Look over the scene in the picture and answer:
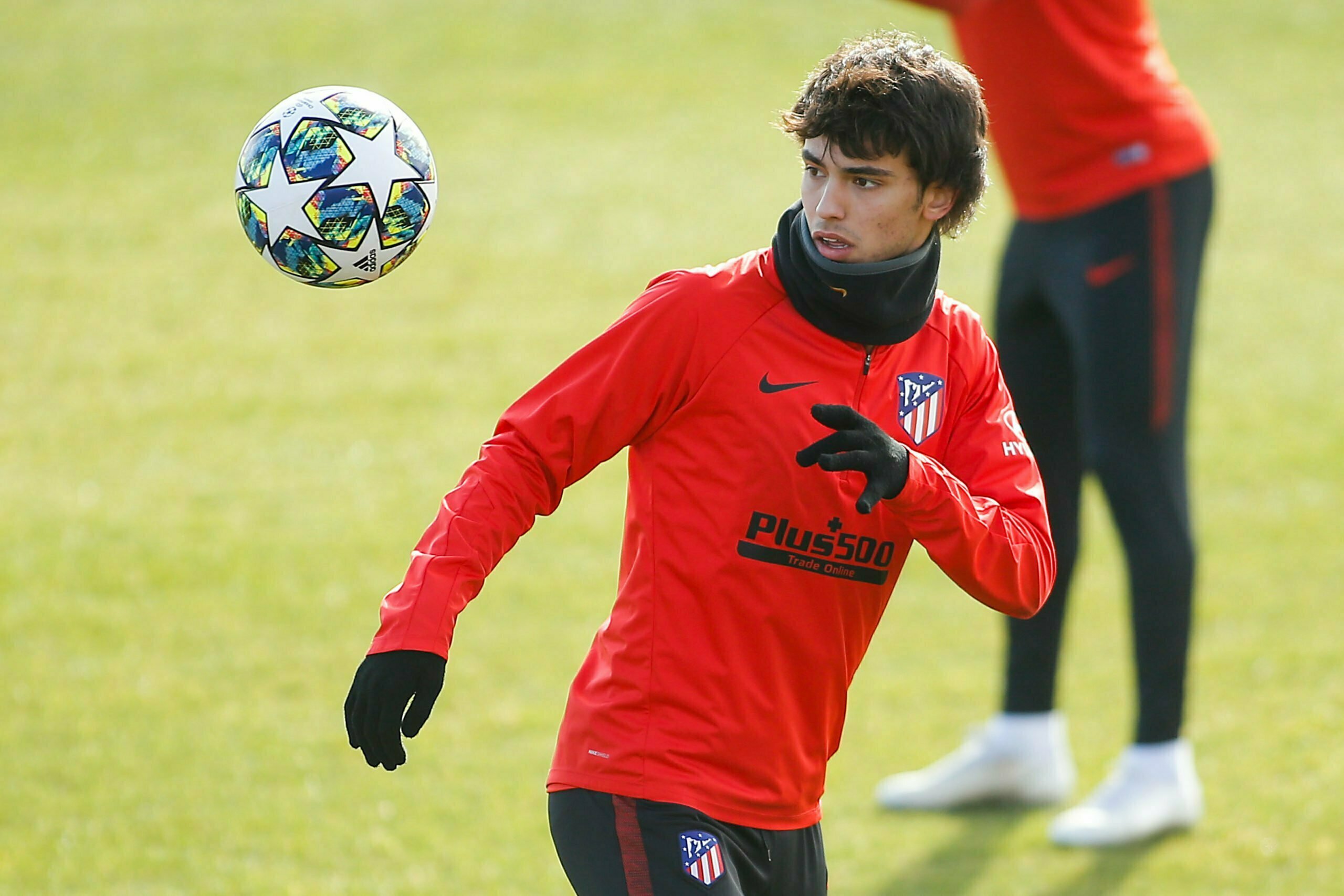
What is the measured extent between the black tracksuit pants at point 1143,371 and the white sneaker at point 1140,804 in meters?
0.07

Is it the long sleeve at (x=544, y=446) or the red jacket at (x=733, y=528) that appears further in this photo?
the red jacket at (x=733, y=528)

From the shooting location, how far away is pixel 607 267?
37.0 ft

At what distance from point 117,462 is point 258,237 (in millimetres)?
5522

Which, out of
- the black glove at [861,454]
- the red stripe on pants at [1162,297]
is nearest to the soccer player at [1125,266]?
the red stripe on pants at [1162,297]

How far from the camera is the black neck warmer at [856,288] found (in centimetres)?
285

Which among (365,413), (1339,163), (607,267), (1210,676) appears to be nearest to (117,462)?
(365,413)

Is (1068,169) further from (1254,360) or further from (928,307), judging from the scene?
(1254,360)

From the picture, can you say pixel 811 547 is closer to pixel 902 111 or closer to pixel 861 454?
pixel 861 454

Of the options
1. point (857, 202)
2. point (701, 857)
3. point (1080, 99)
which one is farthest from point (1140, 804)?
point (857, 202)

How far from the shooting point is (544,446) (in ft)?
9.17

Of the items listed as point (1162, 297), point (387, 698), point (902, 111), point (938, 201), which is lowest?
point (387, 698)

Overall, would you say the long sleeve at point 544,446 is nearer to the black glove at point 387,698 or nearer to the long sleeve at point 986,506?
the black glove at point 387,698

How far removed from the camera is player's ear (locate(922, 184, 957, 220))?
9.55ft

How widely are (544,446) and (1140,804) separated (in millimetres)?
2750
